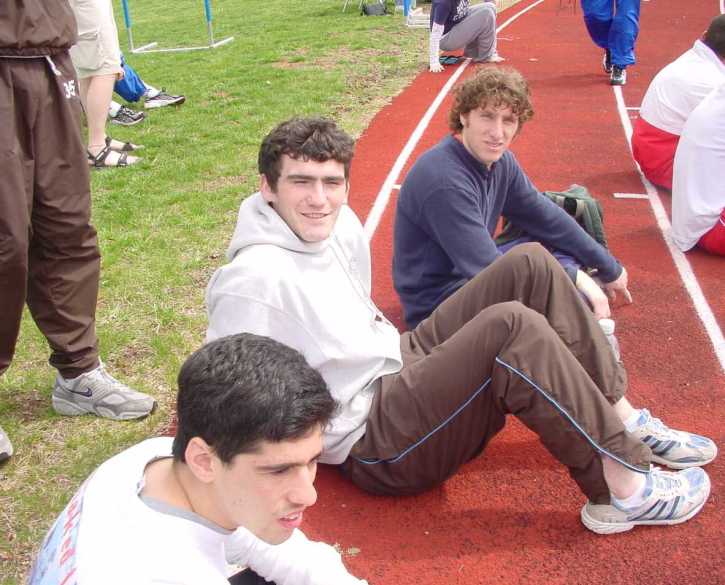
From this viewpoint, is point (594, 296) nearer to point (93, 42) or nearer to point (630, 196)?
point (630, 196)

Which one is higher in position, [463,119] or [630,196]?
[463,119]

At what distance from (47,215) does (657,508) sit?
2574 mm

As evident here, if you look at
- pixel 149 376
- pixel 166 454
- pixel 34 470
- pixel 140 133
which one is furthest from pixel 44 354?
pixel 140 133

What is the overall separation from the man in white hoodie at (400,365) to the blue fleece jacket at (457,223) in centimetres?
60

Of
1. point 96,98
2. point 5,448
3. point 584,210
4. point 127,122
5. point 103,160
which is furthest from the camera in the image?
point 127,122

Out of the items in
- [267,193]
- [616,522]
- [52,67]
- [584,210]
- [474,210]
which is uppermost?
[52,67]

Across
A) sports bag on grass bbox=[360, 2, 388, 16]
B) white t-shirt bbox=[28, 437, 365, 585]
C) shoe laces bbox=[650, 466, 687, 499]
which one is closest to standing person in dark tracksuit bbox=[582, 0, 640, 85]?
sports bag on grass bbox=[360, 2, 388, 16]

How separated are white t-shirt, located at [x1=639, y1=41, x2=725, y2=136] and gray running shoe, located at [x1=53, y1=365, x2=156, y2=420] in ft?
14.4

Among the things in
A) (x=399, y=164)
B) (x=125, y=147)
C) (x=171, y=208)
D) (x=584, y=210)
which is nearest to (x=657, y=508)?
(x=584, y=210)

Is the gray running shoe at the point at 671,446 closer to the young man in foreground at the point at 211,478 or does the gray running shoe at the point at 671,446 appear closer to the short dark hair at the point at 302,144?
the short dark hair at the point at 302,144

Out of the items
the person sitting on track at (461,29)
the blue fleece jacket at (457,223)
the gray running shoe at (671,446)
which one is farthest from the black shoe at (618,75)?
A: the gray running shoe at (671,446)

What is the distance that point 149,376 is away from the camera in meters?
3.81

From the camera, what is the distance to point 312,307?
2.58 meters

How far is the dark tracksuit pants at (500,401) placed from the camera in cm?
257
